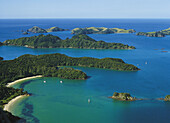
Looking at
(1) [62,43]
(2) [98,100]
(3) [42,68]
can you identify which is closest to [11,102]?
(2) [98,100]

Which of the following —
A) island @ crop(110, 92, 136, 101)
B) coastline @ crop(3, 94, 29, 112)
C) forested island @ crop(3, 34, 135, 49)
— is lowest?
coastline @ crop(3, 94, 29, 112)

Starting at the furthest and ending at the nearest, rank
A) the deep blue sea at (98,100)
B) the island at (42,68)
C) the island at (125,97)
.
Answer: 1. the island at (42,68)
2. the island at (125,97)
3. the deep blue sea at (98,100)

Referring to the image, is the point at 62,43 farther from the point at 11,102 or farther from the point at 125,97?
the point at 125,97

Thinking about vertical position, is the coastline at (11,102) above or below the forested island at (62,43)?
below

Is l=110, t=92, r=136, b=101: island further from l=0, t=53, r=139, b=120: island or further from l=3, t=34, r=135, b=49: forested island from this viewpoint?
l=3, t=34, r=135, b=49: forested island

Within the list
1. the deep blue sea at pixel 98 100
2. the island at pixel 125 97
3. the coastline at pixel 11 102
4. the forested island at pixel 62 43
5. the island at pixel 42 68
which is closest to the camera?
the deep blue sea at pixel 98 100

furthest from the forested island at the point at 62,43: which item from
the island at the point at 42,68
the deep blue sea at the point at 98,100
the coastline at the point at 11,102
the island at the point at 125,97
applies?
the coastline at the point at 11,102

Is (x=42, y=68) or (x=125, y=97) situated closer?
(x=125, y=97)

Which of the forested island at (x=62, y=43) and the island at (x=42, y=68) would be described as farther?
the forested island at (x=62, y=43)

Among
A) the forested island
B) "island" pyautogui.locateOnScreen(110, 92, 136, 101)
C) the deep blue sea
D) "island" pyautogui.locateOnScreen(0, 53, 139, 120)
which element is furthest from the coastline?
the forested island

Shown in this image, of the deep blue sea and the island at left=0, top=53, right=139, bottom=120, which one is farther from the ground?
the island at left=0, top=53, right=139, bottom=120

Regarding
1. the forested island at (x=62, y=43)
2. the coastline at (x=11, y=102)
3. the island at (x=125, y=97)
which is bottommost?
the coastline at (x=11, y=102)

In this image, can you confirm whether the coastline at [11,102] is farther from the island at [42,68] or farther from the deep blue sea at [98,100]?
the deep blue sea at [98,100]
